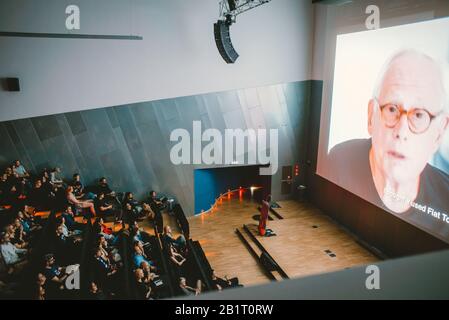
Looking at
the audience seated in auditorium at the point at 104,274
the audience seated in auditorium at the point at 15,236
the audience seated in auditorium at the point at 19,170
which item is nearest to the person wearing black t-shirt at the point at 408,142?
the audience seated in auditorium at the point at 104,274

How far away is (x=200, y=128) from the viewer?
941 centimetres

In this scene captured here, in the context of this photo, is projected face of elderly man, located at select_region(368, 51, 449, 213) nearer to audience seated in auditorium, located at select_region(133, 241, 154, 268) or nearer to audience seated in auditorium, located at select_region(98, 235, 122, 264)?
audience seated in auditorium, located at select_region(133, 241, 154, 268)

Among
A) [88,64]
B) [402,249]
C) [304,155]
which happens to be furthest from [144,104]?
[402,249]

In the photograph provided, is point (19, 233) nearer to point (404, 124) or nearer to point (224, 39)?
point (224, 39)

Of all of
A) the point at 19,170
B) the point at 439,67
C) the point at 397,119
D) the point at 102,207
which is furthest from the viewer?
the point at 102,207

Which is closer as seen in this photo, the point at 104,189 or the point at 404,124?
the point at 404,124

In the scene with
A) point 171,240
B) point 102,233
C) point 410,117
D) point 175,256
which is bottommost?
point 175,256

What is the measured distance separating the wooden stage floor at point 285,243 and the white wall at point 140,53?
353 cm

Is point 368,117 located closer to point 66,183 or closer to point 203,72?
→ point 203,72

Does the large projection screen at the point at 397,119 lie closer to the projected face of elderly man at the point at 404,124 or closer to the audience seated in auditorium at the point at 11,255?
the projected face of elderly man at the point at 404,124

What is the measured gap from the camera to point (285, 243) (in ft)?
26.6

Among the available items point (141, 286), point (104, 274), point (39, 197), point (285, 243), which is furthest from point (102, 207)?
point (285, 243)

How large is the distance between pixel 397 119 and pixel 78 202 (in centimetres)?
660

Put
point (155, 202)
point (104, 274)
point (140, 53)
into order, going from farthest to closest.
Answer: point (155, 202) < point (140, 53) < point (104, 274)
